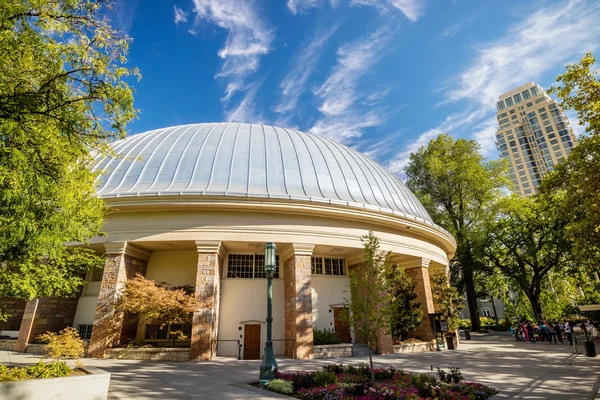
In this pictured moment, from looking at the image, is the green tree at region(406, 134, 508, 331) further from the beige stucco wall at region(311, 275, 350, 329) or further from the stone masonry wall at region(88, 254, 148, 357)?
the stone masonry wall at region(88, 254, 148, 357)

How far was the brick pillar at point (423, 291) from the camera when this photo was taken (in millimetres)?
20406

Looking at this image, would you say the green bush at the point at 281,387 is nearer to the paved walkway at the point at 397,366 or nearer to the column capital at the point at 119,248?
the paved walkway at the point at 397,366

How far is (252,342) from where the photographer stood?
1698cm

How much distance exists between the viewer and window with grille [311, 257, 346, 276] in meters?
20.0

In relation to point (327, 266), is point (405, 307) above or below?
below

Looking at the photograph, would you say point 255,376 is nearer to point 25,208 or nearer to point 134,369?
point 134,369

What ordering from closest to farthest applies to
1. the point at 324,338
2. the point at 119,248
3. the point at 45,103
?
the point at 45,103 < the point at 119,248 < the point at 324,338

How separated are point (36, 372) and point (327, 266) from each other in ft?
50.8

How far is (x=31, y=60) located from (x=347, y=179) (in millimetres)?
16411

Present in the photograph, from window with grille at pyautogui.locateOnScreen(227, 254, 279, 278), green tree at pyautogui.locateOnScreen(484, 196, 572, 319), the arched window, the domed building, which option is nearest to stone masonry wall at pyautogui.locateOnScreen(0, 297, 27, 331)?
the domed building

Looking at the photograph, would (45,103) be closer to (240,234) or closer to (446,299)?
(240,234)

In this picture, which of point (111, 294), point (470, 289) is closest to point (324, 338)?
point (111, 294)

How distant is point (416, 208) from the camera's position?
77.5 feet

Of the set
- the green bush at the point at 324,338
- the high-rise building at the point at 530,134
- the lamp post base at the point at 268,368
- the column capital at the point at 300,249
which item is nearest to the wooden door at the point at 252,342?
the green bush at the point at 324,338
